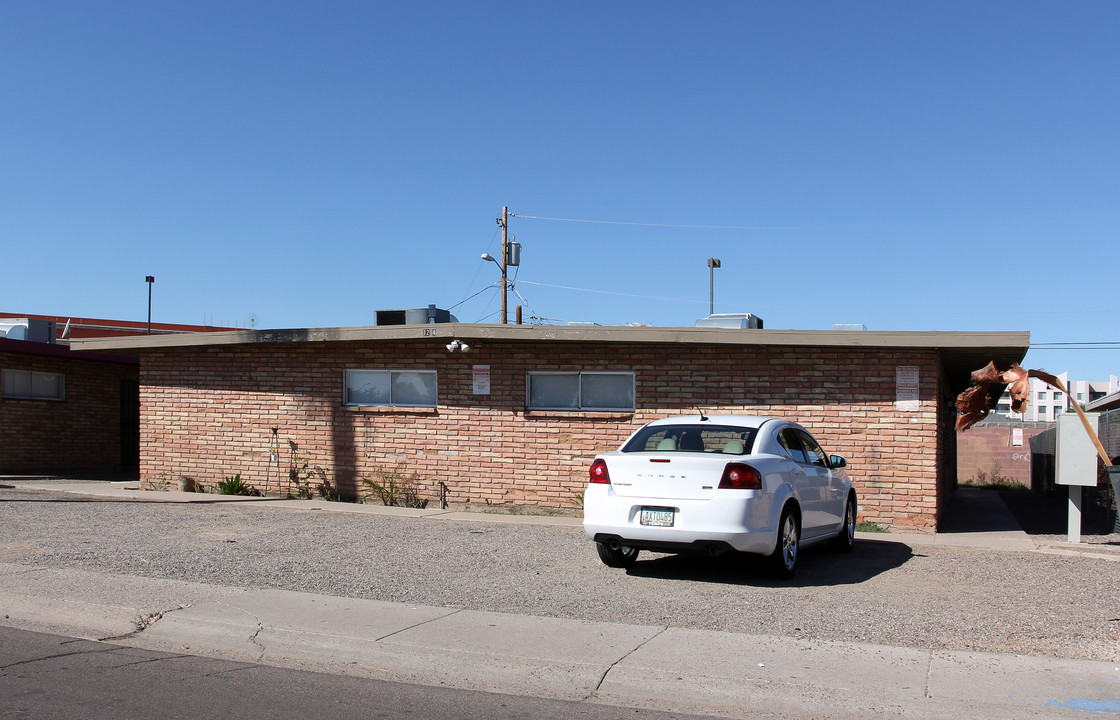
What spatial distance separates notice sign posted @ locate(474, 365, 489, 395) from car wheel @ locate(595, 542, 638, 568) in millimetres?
5529

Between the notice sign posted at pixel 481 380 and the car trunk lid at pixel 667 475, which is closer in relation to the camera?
the car trunk lid at pixel 667 475

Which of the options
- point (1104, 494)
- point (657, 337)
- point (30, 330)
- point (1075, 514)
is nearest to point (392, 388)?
point (657, 337)

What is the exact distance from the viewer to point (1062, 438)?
11.6m

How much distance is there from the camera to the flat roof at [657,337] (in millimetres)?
12141

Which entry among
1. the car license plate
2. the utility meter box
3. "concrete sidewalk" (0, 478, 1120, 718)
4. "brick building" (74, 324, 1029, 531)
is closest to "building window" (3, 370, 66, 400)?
"brick building" (74, 324, 1029, 531)

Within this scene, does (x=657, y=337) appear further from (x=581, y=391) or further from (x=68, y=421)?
(x=68, y=421)

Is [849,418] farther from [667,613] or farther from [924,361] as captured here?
[667,613]

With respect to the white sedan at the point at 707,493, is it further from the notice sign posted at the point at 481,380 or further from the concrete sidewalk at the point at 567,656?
the notice sign posted at the point at 481,380

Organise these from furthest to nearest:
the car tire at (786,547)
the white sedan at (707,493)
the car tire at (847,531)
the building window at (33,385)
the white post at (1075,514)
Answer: the building window at (33,385), the white post at (1075,514), the car tire at (847,531), the car tire at (786,547), the white sedan at (707,493)

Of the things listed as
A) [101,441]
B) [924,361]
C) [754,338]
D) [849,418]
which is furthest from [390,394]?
[101,441]

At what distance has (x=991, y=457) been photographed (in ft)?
105

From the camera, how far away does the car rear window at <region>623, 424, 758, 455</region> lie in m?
9.10

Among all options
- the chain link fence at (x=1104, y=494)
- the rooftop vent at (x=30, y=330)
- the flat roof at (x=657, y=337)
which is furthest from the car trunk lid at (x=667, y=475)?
the rooftop vent at (x=30, y=330)

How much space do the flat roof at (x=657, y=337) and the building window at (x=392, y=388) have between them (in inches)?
23.6
